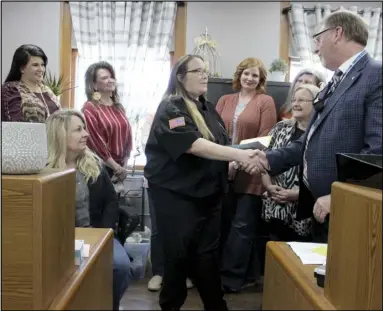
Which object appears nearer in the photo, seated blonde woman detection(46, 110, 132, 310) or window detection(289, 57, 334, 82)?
window detection(289, 57, 334, 82)

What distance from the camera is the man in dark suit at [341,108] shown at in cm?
57

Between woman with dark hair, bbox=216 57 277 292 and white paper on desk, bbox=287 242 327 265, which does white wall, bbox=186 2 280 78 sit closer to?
woman with dark hair, bbox=216 57 277 292

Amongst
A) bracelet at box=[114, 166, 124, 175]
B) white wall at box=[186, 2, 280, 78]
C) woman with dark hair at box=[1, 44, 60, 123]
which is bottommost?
bracelet at box=[114, 166, 124, 175]

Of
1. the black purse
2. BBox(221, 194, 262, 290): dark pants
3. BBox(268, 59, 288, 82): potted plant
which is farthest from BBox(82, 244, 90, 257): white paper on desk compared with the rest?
BBox(268, 59, 288, 82): potted plant

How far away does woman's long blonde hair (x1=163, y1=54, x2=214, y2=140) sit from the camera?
120 cm

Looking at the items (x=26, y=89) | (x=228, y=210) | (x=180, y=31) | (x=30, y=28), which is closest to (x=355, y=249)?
(x=26, y=89)

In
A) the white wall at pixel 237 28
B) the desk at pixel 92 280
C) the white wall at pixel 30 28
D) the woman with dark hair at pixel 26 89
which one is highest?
the white wall at pixel 237 28

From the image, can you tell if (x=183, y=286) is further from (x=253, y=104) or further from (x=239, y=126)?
(x=253, y=104)

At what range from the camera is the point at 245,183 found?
158 cm

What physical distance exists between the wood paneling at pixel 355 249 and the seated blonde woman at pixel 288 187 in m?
0.73

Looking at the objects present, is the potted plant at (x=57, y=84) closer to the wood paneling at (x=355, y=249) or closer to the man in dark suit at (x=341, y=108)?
the man in dark suit at (x=341, y=108)

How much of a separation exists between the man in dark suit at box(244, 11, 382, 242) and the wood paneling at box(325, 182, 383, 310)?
81 mm

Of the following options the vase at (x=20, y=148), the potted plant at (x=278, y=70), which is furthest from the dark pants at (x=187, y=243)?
the potted plant at (x=278, y=70)

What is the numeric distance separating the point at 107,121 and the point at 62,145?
362 millimetres
